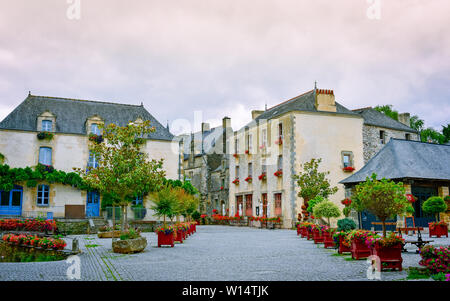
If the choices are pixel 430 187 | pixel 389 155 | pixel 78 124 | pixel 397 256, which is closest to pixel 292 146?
pixel 389 155

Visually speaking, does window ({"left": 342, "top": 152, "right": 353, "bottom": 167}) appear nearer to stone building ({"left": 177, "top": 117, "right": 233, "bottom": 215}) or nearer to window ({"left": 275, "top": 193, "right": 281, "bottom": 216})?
window ({"left": 275, "top": 193, "right": 281, "bottom": 216})

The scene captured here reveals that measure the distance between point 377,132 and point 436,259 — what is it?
87.6 ft

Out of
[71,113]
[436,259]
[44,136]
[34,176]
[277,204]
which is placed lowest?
[436,259]

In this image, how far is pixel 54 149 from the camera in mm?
28844

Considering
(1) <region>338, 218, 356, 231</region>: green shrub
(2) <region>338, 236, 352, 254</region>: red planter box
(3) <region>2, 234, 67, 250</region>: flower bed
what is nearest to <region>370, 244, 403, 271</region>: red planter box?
(2) <region>338, 236, 352, 254</region>: red planter box

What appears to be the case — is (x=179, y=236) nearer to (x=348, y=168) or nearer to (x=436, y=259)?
Answer: (x=436, y=259)

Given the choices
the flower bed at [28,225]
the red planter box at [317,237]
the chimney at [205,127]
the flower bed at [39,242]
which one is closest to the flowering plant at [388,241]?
the red planter box at [317,237]

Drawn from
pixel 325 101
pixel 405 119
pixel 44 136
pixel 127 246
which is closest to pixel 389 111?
pixel 405 119

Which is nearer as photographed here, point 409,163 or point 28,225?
point 28,225

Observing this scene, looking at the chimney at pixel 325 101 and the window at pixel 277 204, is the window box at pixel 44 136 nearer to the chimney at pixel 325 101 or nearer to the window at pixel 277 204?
the window at pixel 277 204
